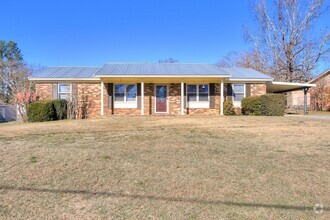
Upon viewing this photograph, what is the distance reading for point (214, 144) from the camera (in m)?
6.11

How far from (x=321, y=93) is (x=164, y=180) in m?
27.7

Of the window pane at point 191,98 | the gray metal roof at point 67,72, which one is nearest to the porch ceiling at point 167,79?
the window pane at point 191,98

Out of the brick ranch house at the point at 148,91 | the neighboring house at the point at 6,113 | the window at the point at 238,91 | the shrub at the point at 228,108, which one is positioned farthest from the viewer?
the neighboring house at the point at 6,113

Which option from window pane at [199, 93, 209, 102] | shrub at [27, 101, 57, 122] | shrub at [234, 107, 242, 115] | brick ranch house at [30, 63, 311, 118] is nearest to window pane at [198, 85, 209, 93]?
brick ranch house at [30, 63, 311, 118]

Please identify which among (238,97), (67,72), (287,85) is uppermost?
(67,72)

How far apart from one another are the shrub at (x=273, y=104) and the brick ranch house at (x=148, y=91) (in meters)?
2.79

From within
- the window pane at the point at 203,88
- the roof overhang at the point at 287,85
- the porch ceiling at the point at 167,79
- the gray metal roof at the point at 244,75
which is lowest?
the window pane at the point at 203,88

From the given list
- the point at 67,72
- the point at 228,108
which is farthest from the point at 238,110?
the point at 67,72

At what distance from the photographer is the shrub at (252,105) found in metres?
14.6

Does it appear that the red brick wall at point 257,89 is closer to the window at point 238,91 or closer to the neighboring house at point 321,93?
the window at point 238,91

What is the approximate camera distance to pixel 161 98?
16609mm

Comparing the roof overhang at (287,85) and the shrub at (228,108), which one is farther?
the roof overhang at (287,85)

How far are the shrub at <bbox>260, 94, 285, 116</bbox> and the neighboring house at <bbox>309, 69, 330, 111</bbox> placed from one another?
549 inches

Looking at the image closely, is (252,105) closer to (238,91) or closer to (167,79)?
(238,91)
